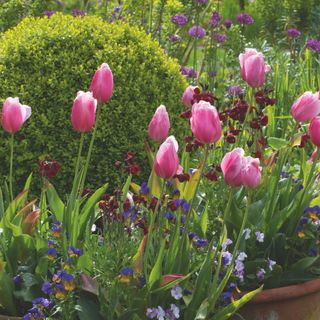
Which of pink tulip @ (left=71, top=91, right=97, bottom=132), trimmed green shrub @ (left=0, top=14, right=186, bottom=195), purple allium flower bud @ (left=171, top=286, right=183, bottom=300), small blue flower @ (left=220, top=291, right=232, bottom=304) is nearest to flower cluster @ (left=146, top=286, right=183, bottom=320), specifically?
purple allium flower bud @ (left=171, top=286, right=183, bottom=300)

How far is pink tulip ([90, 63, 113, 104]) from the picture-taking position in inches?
104

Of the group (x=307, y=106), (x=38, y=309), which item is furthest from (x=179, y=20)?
(x=38, y=309)

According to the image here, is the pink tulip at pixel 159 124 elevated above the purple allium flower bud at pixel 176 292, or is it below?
above

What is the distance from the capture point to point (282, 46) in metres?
8.06

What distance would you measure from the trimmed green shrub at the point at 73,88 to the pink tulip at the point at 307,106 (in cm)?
116

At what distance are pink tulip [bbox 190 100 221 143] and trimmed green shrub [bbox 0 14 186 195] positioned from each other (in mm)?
1342

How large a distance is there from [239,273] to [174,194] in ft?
1.14

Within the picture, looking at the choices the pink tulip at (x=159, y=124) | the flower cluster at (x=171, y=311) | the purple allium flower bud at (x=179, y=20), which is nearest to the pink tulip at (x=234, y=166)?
the pink tulip at (x=159, y=124)

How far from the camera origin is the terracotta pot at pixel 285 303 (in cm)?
281

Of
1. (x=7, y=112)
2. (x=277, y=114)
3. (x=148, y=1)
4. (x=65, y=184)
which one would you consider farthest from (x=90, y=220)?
(x=148, y=1)

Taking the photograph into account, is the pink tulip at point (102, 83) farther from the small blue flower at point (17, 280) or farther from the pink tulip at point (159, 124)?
the small blue flower at point (17, 280)

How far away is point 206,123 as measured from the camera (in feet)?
7.69

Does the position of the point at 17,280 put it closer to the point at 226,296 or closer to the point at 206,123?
the point at 226,296

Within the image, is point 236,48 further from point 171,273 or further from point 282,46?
point 171,273
